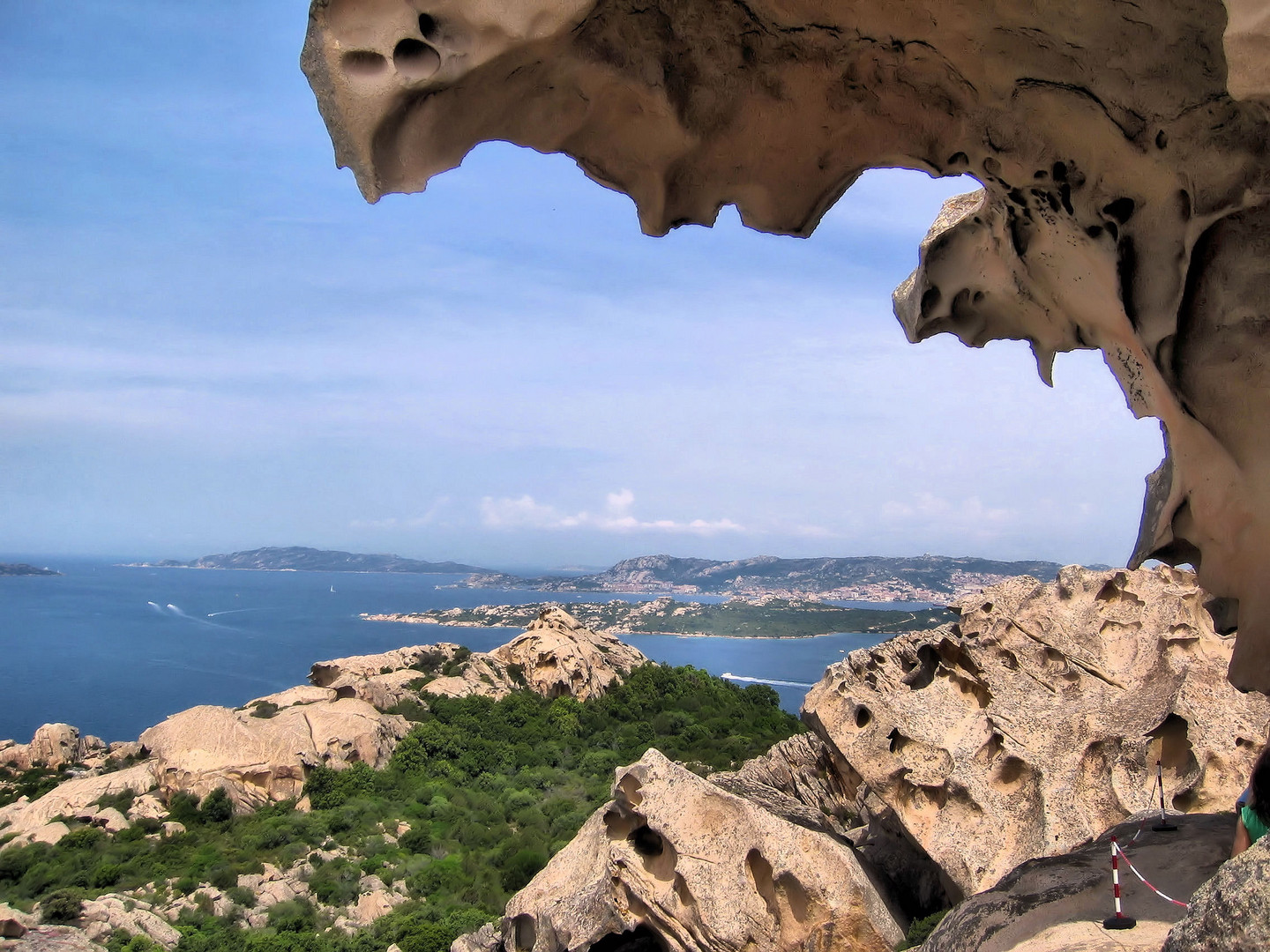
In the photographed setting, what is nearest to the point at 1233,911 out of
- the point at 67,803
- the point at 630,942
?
the point at 630,942

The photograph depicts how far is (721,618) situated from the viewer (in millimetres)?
79812

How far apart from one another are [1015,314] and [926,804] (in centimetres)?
496

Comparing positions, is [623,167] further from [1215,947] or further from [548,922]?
[548,922]

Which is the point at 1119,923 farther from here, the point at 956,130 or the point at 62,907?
the point at 62,907

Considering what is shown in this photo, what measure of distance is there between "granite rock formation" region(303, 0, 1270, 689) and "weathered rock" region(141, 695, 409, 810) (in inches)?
885

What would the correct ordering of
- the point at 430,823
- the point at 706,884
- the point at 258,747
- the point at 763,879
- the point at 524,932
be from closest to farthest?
the point at 706,884 < the point at 763,879 < the point at 524,932 < the point at 430,823 < the point at 258,747

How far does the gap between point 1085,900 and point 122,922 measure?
50.3 ft

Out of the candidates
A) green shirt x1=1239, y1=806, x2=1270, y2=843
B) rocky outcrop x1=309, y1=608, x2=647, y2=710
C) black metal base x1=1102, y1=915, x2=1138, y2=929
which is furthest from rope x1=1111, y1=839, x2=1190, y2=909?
rocky outcrop x1=309, y1=608, x2=647, y2=710

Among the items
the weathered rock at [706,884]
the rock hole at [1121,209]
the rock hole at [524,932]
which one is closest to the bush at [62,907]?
the rock hole at [524,932]

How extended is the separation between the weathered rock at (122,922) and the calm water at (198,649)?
20417mm

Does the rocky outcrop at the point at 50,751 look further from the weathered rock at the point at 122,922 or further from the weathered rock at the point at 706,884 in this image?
the weathered rock at the point at 706,884

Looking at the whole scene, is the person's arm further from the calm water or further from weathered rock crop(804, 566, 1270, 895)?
the calm water

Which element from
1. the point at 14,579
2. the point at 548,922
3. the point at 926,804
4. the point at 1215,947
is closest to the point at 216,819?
the point at 548,922

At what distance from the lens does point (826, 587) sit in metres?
82.0
